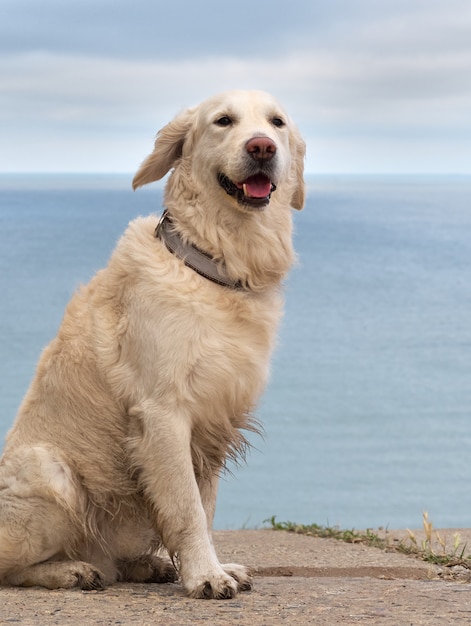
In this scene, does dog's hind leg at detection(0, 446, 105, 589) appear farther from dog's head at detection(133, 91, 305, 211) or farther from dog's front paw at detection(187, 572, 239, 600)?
dog's head at detection(133, 91, 305, 211)

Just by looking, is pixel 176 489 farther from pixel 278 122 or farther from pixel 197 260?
pixel 278 122

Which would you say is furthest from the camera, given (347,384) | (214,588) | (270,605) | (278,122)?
(347,384)

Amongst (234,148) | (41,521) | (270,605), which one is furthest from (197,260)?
(270,605)

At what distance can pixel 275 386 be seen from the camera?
1323 inches

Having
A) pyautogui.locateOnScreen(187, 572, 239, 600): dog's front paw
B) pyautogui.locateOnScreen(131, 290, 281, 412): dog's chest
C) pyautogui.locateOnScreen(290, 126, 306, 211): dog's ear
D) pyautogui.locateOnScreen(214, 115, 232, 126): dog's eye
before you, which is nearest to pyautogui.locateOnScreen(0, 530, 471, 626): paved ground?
pyautogui.locateOnScreen(187, 572, 239, 600): dog's front paw

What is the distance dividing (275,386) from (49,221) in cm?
10011

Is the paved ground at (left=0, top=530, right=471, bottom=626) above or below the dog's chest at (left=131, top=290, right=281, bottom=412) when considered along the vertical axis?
below

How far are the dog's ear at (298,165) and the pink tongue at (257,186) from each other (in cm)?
53

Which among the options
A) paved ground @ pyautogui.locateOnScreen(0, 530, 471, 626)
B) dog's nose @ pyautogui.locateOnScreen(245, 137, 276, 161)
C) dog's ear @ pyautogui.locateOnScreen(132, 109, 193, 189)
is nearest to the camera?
paved ground @ pyautogui.locateOnScreen(0, 530, 471, 626)

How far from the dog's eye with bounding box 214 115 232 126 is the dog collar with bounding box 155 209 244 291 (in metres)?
0.57

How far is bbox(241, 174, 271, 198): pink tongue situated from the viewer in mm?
5020

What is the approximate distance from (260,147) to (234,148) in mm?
141

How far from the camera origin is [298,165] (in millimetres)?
5625

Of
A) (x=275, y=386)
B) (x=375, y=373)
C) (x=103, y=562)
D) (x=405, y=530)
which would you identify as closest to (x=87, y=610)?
(x=103, y=562)
